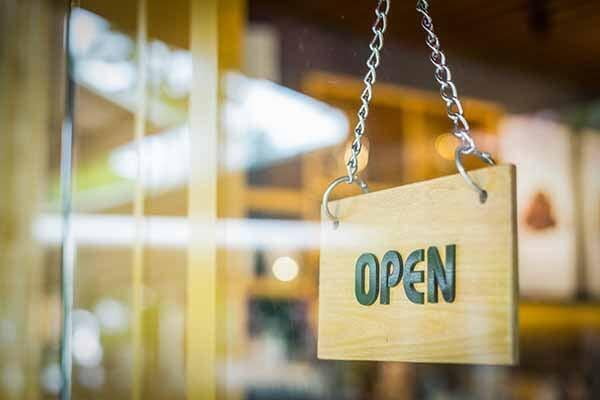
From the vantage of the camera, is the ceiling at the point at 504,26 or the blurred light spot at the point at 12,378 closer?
the ceiling at the point at 504,26

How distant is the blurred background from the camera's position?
4.53 ft

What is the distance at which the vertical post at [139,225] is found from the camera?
4.86 feet

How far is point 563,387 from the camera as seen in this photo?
418cm

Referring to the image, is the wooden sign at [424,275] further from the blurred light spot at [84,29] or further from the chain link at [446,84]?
the blurred light spot at [84,29]

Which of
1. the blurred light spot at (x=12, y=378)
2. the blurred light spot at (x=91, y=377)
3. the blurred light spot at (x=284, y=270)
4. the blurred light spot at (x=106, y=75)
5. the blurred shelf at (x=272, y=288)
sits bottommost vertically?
the blurred light spot at (x=12, y=378)

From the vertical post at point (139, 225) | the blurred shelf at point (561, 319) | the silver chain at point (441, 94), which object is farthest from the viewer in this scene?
the blurred shelf at point (561, 319)

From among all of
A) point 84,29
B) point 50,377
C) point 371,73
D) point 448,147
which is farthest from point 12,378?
point 371,73

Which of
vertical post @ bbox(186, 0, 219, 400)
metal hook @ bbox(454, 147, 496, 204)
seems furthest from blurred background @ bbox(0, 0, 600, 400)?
metal hook @ bbox(454, 147, 496, 204)

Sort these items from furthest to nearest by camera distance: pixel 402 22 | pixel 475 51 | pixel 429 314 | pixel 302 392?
pixel 302 392
pixel 475 51
pixel 402 22
pixel 429 314

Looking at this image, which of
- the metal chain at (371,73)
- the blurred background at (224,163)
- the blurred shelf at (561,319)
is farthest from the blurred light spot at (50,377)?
the blurred shelf at (561,319)

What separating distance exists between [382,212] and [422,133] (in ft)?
12.2

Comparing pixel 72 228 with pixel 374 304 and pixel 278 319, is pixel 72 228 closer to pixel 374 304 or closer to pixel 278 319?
pixel 374 304

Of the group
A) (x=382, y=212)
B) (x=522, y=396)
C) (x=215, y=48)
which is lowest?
(x=522, y=396)

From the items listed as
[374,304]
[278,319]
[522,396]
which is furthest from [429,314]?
[522,396]
